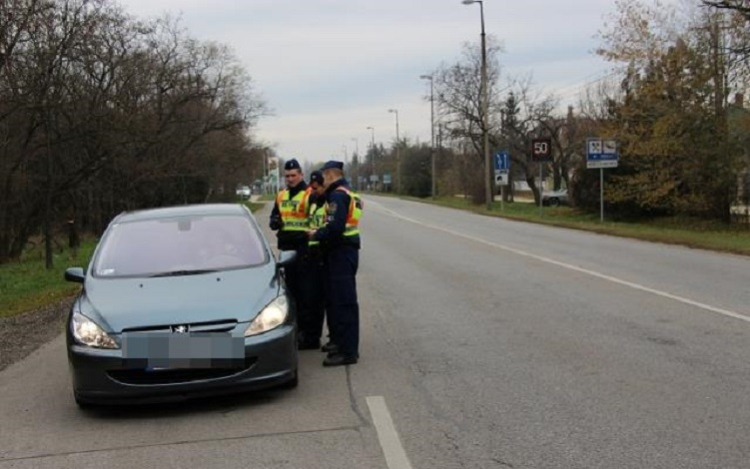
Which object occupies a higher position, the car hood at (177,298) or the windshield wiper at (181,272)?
the windshield wiper at (181,272)

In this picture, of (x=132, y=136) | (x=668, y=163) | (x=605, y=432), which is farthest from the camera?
(x=668, y=163)

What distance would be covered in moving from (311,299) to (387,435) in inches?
115

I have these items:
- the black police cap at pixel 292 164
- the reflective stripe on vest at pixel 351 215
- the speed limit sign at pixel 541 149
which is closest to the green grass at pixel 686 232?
the speed limit sign at pixel 541 149

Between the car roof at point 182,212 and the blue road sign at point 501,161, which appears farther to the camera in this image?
the blue road sign at point 501,161

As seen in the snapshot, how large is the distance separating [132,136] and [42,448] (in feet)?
68.8

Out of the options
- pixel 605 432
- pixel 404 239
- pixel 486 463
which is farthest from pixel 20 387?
pixel 404 239

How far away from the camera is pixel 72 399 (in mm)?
6125

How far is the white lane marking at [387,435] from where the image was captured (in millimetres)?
4406

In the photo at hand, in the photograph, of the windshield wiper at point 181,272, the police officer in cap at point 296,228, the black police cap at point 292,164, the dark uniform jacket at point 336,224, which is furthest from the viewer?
the black police cap at point 292,164

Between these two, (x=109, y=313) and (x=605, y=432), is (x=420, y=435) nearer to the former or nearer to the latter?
(x=605, y=432)

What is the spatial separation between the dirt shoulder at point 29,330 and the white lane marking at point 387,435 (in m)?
4.07

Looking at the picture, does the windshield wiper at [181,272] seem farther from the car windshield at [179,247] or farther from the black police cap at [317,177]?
the black police cap at [317,177]

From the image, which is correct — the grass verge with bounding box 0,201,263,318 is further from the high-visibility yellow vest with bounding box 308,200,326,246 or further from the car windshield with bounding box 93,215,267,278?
Result: the high-visibility yellow vest with bounding box 308,200,326,246

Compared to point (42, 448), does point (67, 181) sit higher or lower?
higher
